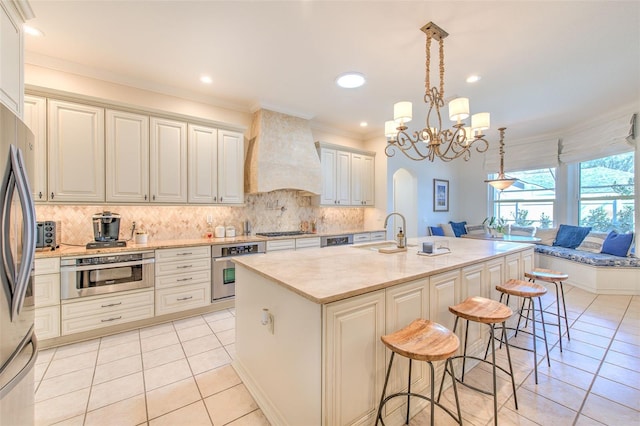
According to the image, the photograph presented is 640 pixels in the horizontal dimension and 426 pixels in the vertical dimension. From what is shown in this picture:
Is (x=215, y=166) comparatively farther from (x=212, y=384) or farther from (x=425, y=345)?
(x=425, y=345)

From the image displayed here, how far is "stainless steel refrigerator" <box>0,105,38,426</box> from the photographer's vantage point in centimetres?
105

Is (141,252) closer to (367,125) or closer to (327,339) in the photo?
(327,339)

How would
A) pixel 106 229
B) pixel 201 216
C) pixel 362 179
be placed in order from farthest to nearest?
pixel 362 179
pixel 201 216
pixel 106 229

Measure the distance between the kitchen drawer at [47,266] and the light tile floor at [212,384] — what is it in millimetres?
749

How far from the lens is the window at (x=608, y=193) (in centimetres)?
452

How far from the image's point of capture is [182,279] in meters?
3.15

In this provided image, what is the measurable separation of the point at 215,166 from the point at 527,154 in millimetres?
6543

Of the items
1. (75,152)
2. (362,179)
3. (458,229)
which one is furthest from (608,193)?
(75,152)

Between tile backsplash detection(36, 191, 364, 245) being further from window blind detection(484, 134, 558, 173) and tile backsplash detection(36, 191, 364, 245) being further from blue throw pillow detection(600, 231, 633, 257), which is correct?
blue throw pillow detection(600, 231, 633, 257)

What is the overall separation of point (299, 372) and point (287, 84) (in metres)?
3.13

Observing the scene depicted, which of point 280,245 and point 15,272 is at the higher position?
point 15,272

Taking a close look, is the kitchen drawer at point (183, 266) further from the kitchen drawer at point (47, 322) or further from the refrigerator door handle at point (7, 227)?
the refrigerator door handle at point (7, 227)

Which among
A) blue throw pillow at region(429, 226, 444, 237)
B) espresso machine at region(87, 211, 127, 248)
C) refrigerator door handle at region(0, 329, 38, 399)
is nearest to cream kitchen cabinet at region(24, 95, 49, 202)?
espresso machine at region(87, 211, 127, 248)

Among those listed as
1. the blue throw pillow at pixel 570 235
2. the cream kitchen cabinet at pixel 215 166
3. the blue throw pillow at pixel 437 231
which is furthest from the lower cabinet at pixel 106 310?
the blue throw pillow at pixel 570 235
